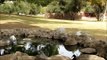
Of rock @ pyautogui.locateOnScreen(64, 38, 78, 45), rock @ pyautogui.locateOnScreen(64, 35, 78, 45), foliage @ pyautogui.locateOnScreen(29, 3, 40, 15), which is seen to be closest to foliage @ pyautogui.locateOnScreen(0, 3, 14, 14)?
foliage @ pyautogui.locateOnScreen(29, 3, 40, 15)

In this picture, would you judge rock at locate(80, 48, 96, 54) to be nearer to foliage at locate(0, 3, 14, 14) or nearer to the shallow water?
the shallow water

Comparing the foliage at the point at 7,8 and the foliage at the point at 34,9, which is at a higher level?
the foliage at the point at 7,8

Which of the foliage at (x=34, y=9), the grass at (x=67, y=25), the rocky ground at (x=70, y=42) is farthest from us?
the foliage at (x=34, y=9)

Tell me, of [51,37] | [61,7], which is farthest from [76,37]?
[61,7]

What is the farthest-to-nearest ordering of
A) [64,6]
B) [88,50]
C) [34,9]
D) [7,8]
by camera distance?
1. [34,9]
2. [7,8]
3. [64,6]
4. [88,50]

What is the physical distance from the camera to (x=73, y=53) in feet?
35.3

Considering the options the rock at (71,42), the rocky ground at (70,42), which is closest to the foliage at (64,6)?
the rocky ground at (70,42)

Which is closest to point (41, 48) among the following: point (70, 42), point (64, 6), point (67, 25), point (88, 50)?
point (70, 42)

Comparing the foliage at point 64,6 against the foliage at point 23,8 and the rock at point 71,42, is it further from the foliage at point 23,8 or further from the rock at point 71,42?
the rock at point 71,42

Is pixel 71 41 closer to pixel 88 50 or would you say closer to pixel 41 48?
pixel 41 48

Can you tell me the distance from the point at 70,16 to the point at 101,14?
387cm

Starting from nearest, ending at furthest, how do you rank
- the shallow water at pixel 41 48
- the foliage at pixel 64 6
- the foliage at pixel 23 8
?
the shallow water at pixel 41 48 → the foliage at pixel 64 6 → the foliage at pixel 23 8

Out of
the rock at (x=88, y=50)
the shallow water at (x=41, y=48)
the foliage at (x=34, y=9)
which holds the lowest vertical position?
the foliage at (x=34, y=9)

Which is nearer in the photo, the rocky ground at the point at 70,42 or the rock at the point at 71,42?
the rocky ground at the point at 70,42
